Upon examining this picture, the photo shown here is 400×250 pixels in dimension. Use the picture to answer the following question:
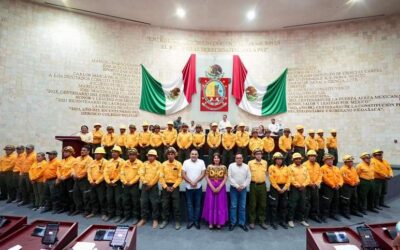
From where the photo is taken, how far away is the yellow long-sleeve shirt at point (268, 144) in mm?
7789

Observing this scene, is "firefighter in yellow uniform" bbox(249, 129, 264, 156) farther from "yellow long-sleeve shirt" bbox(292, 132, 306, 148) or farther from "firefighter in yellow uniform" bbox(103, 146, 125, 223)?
"firefighter in yellow uniform" bbox(103, 146, 125, 223)

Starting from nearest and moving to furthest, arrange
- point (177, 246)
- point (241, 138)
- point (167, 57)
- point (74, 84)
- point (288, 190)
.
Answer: point (177, 246), point (288, 190), point (241, 138), point (74, 84), point (167, 57)

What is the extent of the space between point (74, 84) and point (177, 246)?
957 cm

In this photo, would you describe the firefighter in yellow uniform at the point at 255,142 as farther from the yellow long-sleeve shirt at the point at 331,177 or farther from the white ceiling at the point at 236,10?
the white ceiling at the point at 236,10

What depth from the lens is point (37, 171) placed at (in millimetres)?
6582

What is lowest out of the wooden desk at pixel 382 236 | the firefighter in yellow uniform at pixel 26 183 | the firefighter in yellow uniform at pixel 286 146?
the firefighter in yellow uniform at pixel 26 183

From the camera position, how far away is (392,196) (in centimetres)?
789

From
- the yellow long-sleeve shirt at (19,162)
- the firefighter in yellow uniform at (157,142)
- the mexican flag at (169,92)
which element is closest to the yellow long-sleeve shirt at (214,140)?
the firefighter in yellow uniform at (157,142)

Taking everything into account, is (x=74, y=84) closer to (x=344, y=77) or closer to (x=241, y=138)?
(x=241, y=138)

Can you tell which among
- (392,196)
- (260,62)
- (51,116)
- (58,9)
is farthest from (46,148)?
(392,196)

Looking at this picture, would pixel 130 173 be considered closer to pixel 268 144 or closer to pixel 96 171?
pixel 96 171

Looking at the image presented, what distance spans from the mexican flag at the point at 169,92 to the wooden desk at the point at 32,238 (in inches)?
371

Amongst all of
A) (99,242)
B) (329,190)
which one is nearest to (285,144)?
(329,190)

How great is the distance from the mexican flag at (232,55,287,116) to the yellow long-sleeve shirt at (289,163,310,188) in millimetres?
6849
